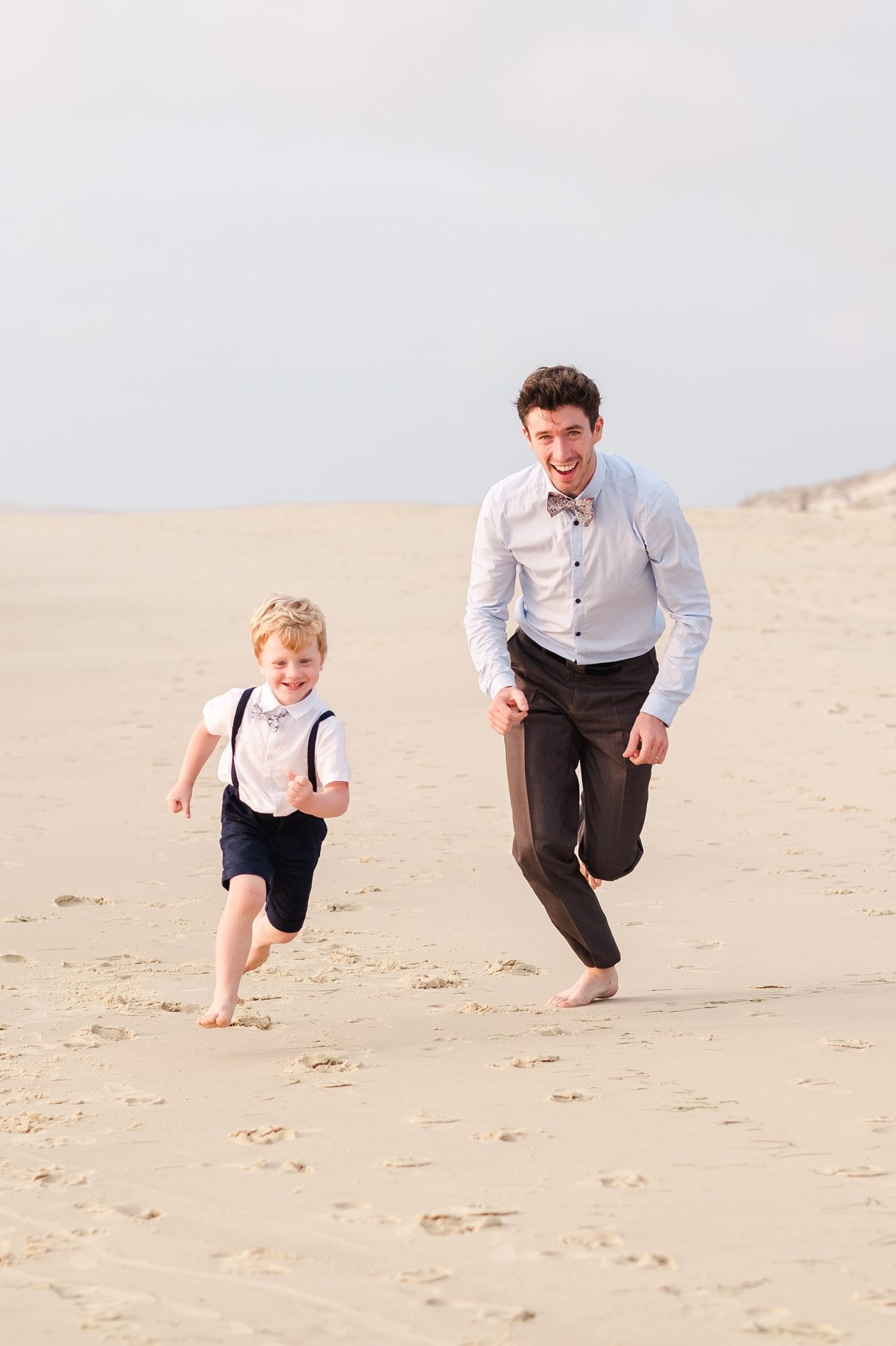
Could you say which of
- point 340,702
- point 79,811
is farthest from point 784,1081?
point 340,702

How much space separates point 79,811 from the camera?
8.37 meters

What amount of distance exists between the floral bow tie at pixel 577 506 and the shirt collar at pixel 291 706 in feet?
3.14

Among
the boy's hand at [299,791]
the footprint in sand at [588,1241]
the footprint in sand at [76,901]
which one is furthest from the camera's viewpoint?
the footprint in sand at [76,901]

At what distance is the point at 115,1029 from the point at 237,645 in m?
12.3

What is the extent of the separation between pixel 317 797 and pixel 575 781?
915 millimetres

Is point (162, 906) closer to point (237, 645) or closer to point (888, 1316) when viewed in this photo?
point (888, 1316)

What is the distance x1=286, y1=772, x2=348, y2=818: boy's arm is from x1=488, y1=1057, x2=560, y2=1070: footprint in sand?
0.83 metres

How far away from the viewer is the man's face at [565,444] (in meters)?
4.26

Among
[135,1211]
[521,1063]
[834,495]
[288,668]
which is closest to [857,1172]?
[521,1063]

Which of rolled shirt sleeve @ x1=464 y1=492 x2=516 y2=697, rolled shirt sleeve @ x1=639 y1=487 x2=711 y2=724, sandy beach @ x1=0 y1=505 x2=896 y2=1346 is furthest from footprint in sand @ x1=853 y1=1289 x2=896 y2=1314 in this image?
rolled shirt sleeve @ x1=464 y1=492 x2=516 y2=697

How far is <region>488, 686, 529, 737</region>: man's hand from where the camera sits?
168 inches

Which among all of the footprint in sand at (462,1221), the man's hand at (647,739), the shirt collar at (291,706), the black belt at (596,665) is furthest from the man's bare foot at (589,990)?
the footprint in sand at (462,1221)

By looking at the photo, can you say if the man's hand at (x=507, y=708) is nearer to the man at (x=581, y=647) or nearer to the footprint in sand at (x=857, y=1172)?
the man at (x=581, y=647)

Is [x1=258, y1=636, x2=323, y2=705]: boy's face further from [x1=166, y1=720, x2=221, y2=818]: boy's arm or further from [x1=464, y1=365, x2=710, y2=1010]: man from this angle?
[x1=464, y1=365, x2=710, y2=1010]: man
